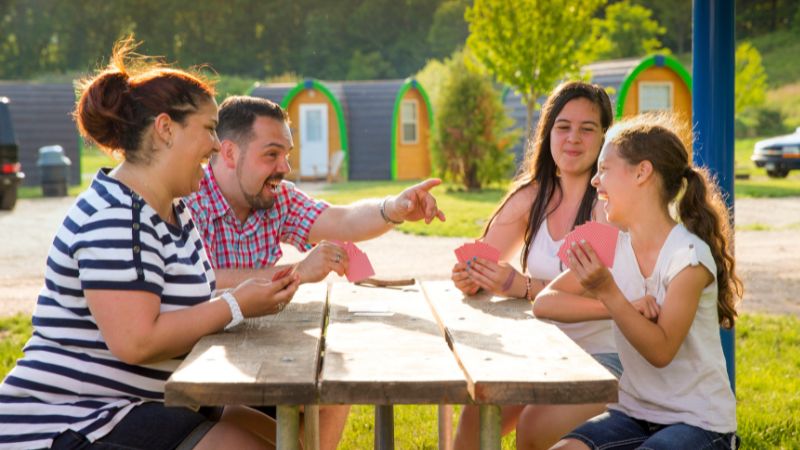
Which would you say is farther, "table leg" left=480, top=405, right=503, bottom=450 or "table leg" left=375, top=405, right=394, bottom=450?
"table leg" left=375, top=405, right=394, bottom=450

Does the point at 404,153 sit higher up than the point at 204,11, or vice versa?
the point at 204,11

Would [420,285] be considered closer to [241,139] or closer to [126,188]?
[241,139]

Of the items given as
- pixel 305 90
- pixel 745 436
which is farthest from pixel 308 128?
pixel 745 436

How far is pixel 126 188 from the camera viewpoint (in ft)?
7.93

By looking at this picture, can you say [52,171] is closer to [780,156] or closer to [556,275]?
[780,156]

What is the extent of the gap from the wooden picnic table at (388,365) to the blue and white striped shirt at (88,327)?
215 millimetres

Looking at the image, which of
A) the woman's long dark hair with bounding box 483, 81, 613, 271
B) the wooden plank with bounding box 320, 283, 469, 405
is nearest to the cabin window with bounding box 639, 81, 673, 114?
the woman's long dark hair with bounding box 483, 81, 613, 271

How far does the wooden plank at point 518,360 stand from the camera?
1904mm

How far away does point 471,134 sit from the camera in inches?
756

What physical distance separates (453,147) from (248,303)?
1700cm

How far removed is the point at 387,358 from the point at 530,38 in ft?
62.4

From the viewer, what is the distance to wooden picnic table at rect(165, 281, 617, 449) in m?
1.91

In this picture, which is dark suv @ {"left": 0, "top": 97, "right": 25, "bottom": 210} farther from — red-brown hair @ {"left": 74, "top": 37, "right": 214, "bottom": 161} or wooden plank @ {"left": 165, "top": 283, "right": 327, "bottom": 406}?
wooden plank @ {"left": 165, "top": 283, "right": 327, "bottom": 406}

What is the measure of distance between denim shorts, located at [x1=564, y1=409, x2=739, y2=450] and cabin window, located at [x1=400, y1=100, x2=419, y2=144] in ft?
75.2
